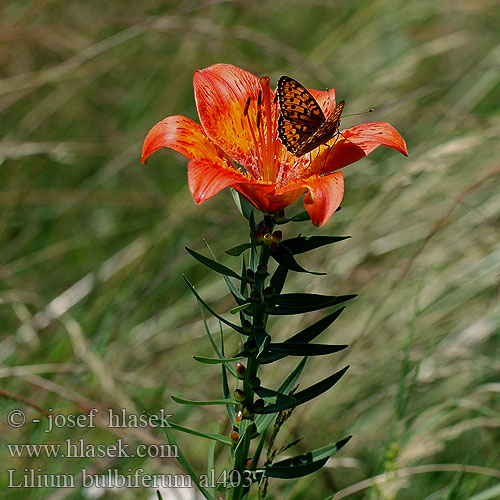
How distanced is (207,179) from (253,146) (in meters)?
0.28

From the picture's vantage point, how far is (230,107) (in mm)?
1079

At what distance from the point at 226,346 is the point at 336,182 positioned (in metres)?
1.30

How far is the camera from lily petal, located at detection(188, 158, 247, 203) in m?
0.82

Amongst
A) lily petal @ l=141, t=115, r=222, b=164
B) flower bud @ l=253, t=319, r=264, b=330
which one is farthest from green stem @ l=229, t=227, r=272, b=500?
lily petal @ l=141, t=115, r=222, b=164

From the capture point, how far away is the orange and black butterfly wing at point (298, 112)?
100 centimetres

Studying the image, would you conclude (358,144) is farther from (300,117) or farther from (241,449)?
(241,449)

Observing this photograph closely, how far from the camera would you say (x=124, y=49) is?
256 centimetres

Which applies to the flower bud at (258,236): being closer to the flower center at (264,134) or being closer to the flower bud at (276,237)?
the flower bud at (276,237)

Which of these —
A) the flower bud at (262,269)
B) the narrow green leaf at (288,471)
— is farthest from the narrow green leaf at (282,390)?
the flower bud at (262,269)

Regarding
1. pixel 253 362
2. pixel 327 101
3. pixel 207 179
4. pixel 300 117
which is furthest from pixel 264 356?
pixel 327 101

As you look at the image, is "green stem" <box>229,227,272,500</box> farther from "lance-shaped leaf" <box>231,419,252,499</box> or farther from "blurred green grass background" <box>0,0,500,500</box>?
"blurred green grass background" <box>0,0,500,500</box>

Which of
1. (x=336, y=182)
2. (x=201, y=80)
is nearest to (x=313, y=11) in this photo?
(x=201, y=80)

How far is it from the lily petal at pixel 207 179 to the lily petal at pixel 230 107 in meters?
0.18

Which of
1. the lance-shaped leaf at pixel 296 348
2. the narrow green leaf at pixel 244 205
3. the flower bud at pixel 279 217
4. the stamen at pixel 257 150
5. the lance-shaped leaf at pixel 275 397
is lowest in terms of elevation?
the lance-shaped leaf at pixel 275 397
